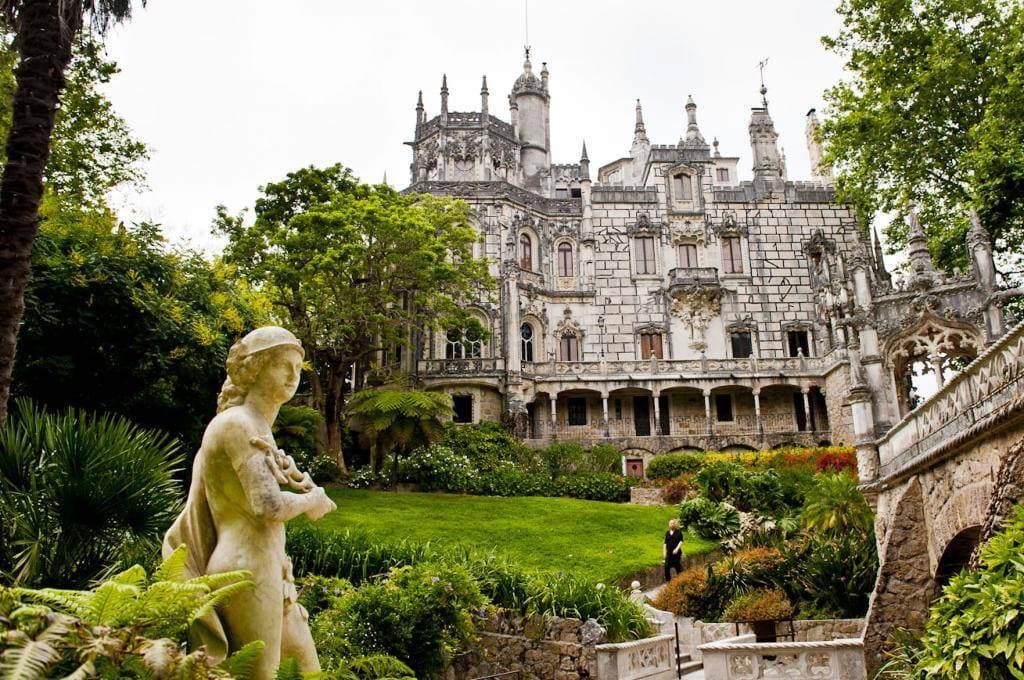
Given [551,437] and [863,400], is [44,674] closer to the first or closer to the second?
[863,400]

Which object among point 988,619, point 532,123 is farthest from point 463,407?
point 988,619

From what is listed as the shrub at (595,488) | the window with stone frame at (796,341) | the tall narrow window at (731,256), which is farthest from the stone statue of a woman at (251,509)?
the tall narrow window at (731,256)

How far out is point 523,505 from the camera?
23266 millimetres

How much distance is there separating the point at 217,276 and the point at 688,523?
13.7 m

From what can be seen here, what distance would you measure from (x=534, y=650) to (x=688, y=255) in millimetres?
31491

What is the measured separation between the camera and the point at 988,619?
6605 millimetres

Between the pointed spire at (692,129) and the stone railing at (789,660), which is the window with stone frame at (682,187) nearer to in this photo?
the pointed spire at (692,129)

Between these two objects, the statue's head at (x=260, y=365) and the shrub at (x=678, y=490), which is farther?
the shrub at (x=678, y=490)

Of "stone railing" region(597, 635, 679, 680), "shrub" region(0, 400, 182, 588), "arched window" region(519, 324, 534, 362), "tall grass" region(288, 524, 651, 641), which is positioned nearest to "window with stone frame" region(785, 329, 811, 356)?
"arched window" region(519, 324, 534, 362)

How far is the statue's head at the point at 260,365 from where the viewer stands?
3.86m

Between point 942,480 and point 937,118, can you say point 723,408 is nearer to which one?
point 937,118

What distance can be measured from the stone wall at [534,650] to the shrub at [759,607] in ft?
9.82

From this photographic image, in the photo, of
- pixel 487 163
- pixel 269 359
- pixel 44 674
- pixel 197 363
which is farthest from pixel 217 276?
pixel 487 163

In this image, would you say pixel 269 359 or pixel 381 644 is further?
pixel 381 644
